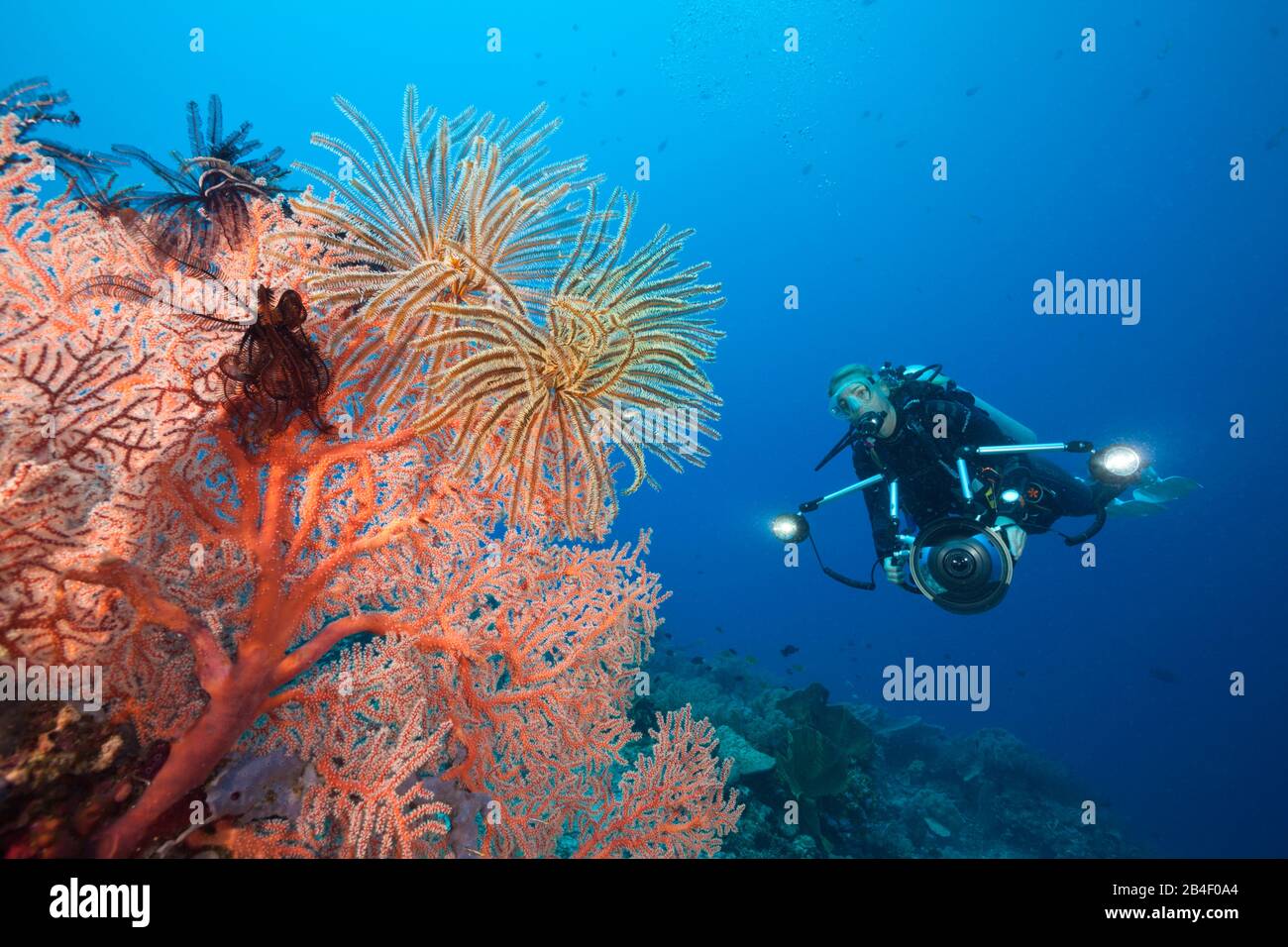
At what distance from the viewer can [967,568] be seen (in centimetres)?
568

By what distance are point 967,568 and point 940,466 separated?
5.28 feet

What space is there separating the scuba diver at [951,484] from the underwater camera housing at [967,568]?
10 millimetres

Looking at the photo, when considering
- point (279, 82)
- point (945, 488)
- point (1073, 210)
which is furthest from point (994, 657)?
point (279, 82)

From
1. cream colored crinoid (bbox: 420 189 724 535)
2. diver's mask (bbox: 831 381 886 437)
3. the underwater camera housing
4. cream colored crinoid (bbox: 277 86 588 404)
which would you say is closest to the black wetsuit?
diver's mask (bbox: 831 381 886 437)

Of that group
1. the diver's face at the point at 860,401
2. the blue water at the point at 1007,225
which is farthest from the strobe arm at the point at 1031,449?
the blue water at the point at 1007,225

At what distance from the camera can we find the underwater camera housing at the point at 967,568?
567cm

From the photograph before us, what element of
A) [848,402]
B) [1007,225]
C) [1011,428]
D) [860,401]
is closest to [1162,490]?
[1011,428]

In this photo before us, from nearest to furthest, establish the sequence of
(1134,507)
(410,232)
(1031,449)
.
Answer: (410,232), (1031,449), (1134,507)

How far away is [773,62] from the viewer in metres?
61.1

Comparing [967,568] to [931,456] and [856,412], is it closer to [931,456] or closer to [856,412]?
[931,456]

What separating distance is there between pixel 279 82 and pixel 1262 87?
11567 cm

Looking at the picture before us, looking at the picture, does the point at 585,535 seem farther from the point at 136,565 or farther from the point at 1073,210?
the point at 1073,210

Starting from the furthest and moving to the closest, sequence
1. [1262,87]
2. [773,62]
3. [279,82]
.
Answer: [279,82]
[773,62]
[1262,87]

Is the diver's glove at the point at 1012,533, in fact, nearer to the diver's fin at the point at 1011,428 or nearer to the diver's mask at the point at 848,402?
the diver's fin at the point at 1011,428
